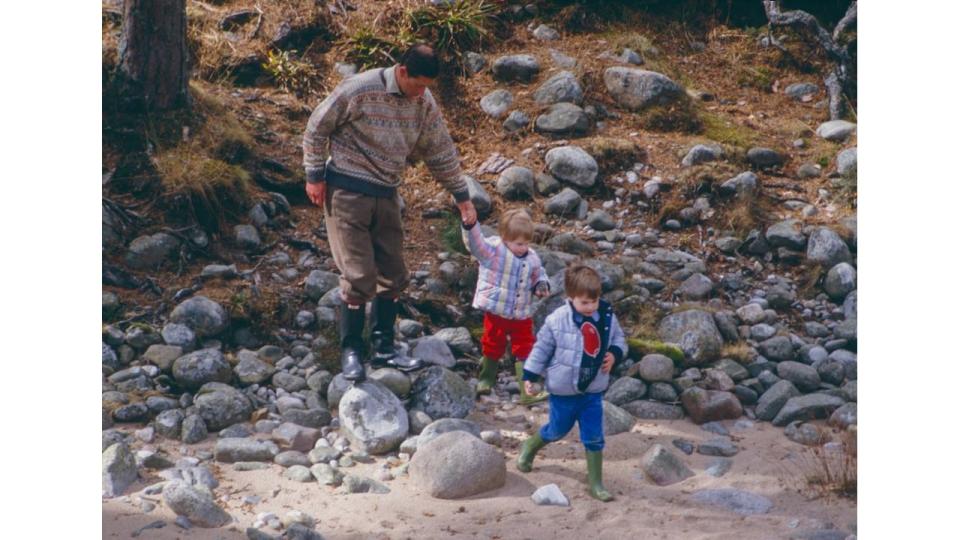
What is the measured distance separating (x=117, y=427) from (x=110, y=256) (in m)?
1.88

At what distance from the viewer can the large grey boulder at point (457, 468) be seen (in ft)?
Answer: 17.5

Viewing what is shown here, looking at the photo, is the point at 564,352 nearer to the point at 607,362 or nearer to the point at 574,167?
the point at 607,362

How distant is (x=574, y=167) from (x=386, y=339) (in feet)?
9.63

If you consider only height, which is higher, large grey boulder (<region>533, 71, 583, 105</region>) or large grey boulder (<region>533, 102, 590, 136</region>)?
large grey boulder (<region>533, 71, 583, 105</region>)

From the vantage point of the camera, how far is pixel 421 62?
19.1 feet

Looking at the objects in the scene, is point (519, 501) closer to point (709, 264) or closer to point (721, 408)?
point (721, 408)

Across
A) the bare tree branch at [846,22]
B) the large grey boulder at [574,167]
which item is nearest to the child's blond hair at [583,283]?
the large grey boulder at [574,167]

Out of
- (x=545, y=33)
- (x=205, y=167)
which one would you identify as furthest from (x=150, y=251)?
(x=545, y=33)

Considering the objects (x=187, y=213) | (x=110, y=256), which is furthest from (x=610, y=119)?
(x=110, y=256)

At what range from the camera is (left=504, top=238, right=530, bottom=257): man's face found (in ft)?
20.6

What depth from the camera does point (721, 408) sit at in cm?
635

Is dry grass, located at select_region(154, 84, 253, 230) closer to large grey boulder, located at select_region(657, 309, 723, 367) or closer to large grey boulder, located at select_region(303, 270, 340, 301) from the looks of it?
large grey boulder, located at select_region(303, 270, 340, 301)

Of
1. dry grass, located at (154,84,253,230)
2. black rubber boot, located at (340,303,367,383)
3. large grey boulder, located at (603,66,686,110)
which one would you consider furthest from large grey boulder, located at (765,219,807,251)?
dry grass, located at (154,84,253,230)

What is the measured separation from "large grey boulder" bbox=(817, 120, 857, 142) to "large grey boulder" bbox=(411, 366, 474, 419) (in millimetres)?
4767
